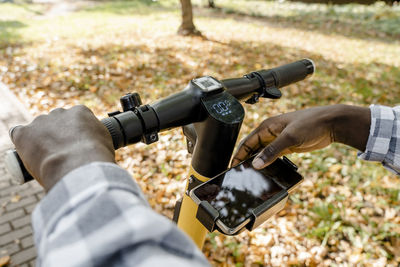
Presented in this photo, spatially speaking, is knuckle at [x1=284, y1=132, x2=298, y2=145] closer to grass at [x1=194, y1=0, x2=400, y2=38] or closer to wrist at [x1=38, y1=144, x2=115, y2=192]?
wrist at [x1=38, y1=144, x2=115, y2=192]

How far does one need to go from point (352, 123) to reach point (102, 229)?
1.32 m

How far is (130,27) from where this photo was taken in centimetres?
1004

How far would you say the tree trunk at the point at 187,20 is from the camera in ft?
27.5

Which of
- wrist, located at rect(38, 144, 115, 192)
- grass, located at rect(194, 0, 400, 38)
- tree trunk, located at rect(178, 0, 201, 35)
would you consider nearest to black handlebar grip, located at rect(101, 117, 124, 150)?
wrist, located at rect(38, 144, 115, 192)

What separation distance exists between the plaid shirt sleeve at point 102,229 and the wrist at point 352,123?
1132 millimetres

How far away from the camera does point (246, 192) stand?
1.13 m

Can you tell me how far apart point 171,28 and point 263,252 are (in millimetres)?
8928

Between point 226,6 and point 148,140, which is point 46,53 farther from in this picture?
point 226,6

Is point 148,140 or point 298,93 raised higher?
point 148,140

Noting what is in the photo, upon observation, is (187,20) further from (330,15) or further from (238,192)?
(238,192)

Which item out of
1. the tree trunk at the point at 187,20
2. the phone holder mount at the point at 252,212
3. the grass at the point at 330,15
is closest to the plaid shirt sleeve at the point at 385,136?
the phone holder mount at the point at 252,212

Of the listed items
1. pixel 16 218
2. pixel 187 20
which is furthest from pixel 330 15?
pixel 16 218

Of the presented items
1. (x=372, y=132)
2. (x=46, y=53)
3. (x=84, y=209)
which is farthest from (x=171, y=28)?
(x=84, y=209)

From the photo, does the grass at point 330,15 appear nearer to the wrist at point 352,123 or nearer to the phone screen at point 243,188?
the wrist at point 352,123
